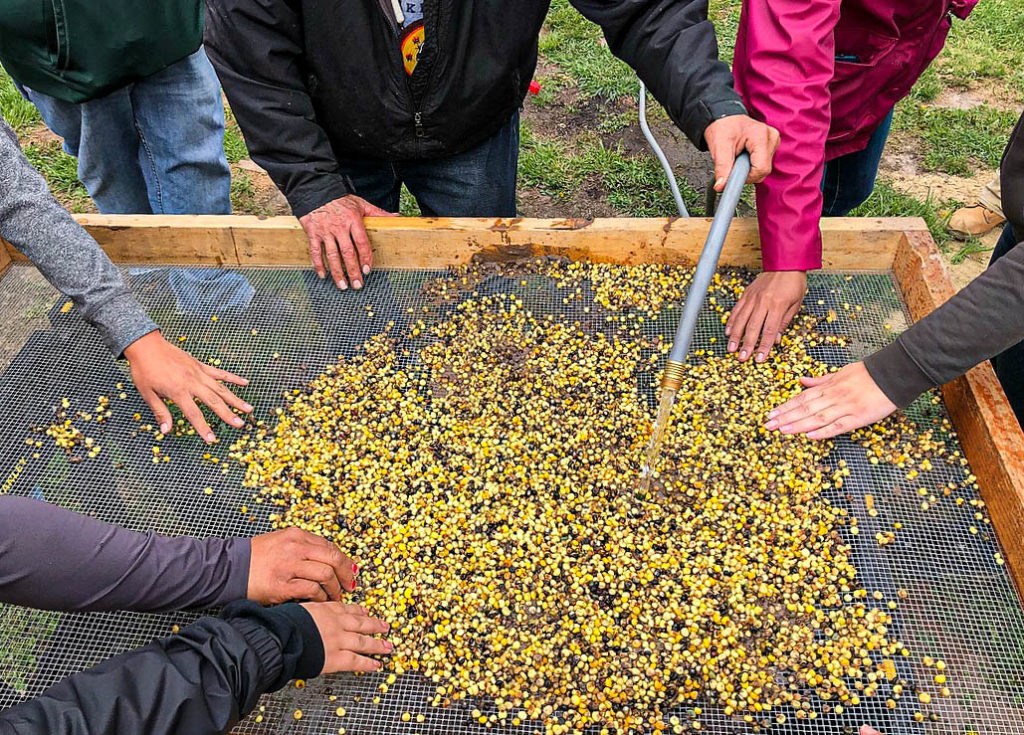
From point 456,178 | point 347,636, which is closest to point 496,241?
point 456,178

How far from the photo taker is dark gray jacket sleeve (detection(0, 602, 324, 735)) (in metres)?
1.27

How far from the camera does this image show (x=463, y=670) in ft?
5.23

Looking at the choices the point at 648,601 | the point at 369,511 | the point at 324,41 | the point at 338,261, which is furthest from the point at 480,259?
the point at 648,601

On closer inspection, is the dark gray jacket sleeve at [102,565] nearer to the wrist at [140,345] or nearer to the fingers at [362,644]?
the fingers at [362,644]

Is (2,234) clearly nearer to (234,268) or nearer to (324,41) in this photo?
(234,268)

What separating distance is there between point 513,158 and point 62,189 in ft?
10.6

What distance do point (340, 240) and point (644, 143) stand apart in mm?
2815

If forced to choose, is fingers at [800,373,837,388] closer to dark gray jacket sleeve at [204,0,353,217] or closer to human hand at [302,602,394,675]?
human hand at [302,602,394,675]

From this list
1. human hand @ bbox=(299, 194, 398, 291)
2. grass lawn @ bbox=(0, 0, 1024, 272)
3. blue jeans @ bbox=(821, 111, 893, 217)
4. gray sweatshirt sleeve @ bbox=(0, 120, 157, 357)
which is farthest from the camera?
grass lawn @ bbox=(0, 0, 1024, 272)

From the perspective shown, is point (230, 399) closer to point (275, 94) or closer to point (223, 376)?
point (223, 376)

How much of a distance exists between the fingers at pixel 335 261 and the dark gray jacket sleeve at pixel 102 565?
3.22 feet

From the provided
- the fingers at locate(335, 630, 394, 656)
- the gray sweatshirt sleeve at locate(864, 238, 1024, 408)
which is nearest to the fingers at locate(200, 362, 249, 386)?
the fingers at locate(335, 630, 394, 656)

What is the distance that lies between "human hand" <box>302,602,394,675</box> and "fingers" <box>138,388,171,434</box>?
71 cm

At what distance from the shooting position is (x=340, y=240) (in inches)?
89.9
